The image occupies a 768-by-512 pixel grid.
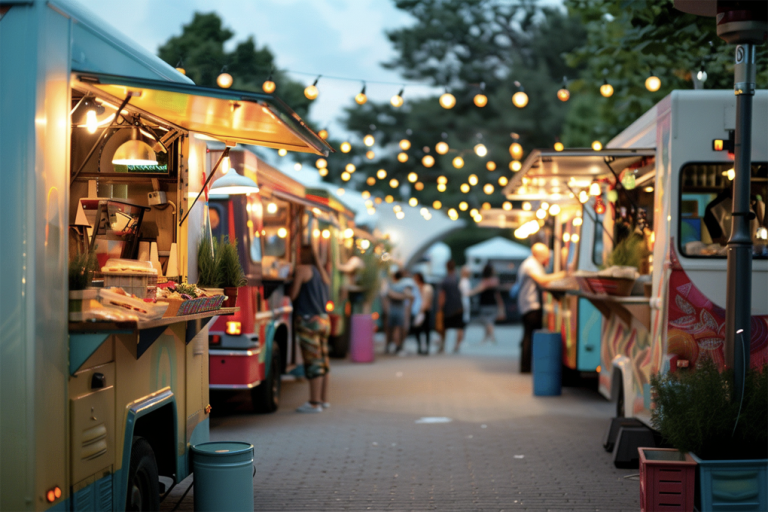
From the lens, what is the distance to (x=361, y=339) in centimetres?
1517

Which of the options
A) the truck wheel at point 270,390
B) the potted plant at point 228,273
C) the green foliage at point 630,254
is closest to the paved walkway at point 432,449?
the truck wheel at point 270,390

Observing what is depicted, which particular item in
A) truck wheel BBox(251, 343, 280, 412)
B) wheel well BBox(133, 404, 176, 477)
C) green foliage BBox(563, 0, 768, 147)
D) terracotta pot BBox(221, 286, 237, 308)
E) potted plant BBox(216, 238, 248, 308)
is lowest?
truck wheel BBox(251, 343, 280, 412)

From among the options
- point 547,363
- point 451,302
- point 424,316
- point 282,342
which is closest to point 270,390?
point 282,342

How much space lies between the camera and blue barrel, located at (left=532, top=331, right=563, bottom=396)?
1066cm

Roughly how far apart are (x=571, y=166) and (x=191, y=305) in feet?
16.2

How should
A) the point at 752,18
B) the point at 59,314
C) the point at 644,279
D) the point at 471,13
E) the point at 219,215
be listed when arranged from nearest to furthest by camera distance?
the point at 59,314
the point at 752,18
the point at 644,279
the point at 219,215
the point at 471,13

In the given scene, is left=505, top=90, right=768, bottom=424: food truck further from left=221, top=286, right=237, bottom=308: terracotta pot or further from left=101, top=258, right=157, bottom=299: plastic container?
left=101, top=258, right=157, bottom=299: plastic container

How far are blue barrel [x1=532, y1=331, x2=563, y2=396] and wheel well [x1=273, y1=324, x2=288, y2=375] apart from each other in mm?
3213

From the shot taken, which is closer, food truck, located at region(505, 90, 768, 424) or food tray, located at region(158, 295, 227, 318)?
food tray, located at region(158, 295, 227, 318)

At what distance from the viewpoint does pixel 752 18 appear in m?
4.77

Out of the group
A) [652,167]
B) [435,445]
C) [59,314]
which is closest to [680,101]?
[652,167]

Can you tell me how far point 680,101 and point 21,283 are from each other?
492 centimetres

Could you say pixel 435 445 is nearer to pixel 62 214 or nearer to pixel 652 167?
pixel 652 167

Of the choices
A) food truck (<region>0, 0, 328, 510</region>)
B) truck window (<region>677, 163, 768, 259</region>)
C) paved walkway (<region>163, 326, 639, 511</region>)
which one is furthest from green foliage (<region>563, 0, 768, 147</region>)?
food truck (<region>0, 0, 328, 510</region>)
